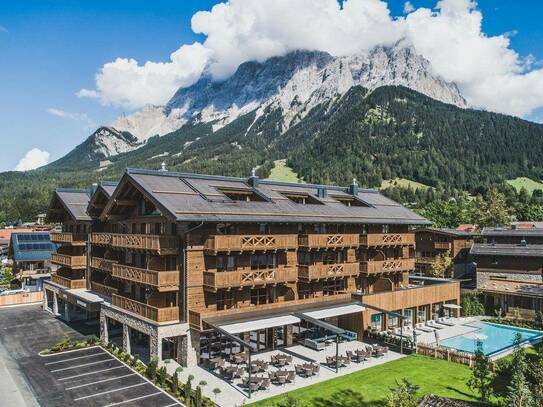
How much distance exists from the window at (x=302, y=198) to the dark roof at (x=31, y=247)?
1671 inches

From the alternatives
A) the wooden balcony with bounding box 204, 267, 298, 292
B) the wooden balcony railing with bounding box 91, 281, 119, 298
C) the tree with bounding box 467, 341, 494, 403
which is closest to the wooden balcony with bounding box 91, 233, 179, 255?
the wooden balcony with bounding box 204, 267, 298, 292

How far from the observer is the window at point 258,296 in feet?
115

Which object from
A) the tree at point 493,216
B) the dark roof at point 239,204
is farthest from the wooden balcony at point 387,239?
the tree at point 493,216

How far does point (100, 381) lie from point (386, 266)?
26739 millimetres

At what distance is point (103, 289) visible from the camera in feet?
140

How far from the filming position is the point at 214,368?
1212 inches

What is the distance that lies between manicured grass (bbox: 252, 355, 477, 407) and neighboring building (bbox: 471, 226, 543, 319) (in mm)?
18256

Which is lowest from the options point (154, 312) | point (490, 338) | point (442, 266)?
point (490, 338)

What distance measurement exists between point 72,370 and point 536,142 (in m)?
209

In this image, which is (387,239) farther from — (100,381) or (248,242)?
(100,381)

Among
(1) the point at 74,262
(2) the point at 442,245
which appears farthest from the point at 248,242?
(2) the point at 442,245

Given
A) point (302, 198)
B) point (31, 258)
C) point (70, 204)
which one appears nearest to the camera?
point (302, 198)

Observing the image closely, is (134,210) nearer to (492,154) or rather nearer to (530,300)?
(530,300)

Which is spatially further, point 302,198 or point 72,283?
point 72,283
